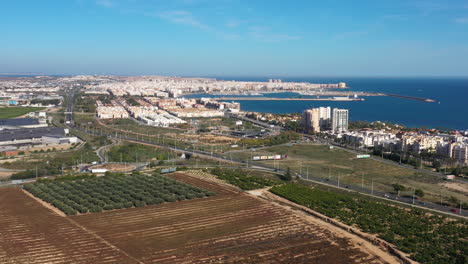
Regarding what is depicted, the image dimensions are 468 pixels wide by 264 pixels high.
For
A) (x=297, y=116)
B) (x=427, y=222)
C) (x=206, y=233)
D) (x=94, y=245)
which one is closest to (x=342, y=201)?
(x=427, y=222)

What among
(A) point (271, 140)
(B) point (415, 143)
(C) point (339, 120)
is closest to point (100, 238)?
(A) point (271, 140)

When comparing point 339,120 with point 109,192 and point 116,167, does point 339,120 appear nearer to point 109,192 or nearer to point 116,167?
point 116,167

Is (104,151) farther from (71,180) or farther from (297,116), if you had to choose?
(297,116)

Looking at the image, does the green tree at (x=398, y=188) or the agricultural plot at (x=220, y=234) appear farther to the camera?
the green tree at (x=398, y=188)

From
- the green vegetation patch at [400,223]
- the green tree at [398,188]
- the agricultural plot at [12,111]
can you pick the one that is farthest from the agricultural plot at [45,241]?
the agricultural plot at [12,111]

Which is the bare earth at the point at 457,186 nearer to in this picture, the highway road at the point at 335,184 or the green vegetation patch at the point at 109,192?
the highway road at the point at 335,184
